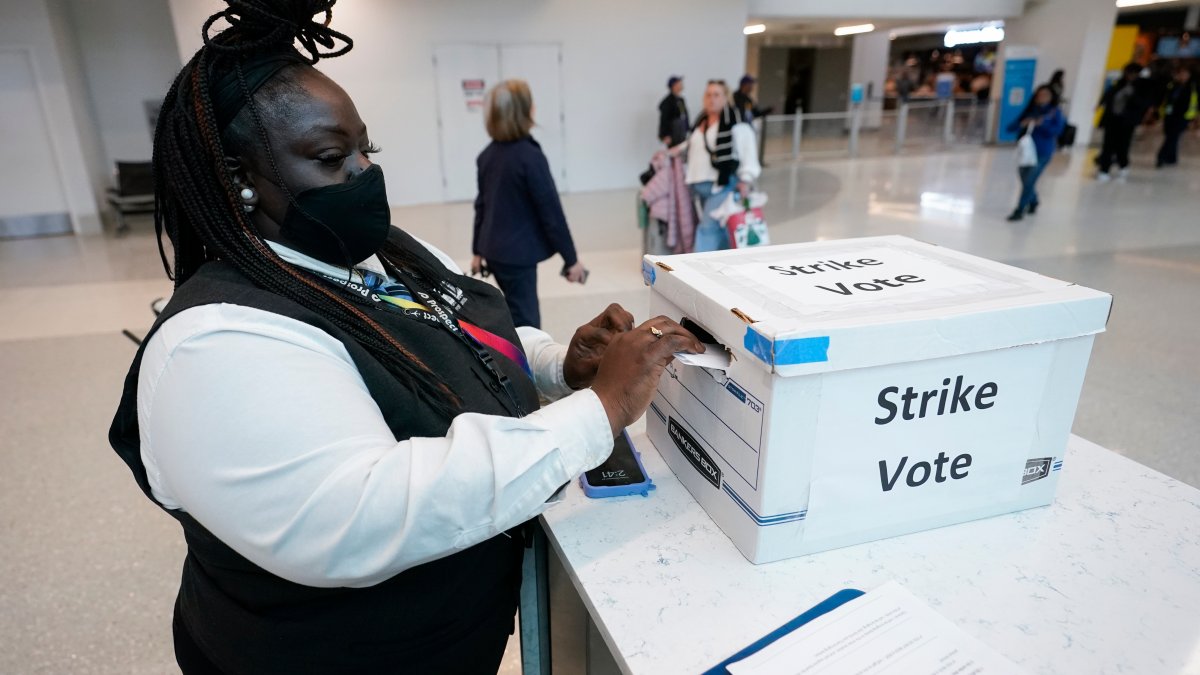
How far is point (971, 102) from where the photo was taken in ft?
43.3

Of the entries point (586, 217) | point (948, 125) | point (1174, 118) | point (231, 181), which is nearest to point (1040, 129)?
point (586, 217)

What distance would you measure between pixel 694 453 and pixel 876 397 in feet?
0.99

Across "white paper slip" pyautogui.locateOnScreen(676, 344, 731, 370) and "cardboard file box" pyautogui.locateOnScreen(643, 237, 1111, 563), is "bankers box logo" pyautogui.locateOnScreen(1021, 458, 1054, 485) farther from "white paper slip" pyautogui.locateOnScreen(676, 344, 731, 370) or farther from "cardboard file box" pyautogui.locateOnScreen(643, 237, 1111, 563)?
"white paper slip" pyautogui.locateOnScreen(676, 344, 731, 370)

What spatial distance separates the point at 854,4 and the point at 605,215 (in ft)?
20.3

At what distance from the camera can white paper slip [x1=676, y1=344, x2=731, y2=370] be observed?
90 centimetres

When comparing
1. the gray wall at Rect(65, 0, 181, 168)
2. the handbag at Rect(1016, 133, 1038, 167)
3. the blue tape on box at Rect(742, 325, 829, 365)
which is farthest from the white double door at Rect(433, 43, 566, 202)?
the blue tape on box at Rect(742, 325, 829, 365)

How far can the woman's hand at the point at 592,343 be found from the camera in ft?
3.96

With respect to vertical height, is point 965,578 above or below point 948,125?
below

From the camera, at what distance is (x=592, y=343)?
1.23 meters

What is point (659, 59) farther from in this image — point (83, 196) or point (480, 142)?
point (83, 196)

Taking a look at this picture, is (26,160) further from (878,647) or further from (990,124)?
(990,124)

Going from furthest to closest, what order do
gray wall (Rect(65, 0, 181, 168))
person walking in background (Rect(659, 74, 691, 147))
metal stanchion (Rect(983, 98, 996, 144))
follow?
metal stanchion (Rect(983, 98, 996, 144)) → person walking in background (Rect(659, 74, 691, 147)) → gray wall (Rect(65, 0, 181, 168))

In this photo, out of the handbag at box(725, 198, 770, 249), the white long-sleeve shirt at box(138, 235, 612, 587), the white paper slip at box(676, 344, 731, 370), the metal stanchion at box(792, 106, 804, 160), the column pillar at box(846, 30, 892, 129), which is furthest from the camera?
the column pillar at box(846, 30, 892, 129)

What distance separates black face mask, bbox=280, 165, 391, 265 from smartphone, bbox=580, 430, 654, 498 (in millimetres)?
470
